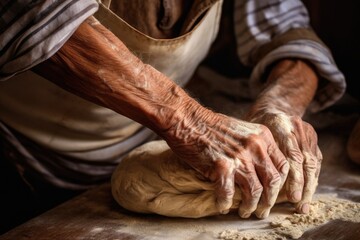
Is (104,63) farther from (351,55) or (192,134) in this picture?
(351,55)

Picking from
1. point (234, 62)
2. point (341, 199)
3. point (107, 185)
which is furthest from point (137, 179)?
point (234, 62)

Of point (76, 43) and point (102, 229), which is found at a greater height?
point (76, 43)

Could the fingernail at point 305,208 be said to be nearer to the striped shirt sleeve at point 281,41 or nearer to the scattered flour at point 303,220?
the scattered flour at point 303,220

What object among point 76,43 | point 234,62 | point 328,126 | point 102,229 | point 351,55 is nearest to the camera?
point 76,43

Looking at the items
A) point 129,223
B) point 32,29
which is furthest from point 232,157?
point 32,29

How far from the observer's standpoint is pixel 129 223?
1.24 meters

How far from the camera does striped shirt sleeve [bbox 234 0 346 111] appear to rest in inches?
65.4

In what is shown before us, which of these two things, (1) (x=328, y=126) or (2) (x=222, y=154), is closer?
(2) (x=222, y=154)

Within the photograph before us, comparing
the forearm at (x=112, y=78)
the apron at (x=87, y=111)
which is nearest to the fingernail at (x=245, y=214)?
the forearm at (x=112, y=78)

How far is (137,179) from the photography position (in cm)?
127

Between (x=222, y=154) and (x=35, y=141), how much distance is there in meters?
0.66

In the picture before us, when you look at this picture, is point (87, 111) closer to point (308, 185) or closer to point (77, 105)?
point (77, 105)

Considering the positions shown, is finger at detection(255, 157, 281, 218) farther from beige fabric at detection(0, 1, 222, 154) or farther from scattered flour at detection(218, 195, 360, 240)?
beige fabric at detection(0, 1, 222, 154)

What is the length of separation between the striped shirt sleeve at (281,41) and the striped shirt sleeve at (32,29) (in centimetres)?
82
